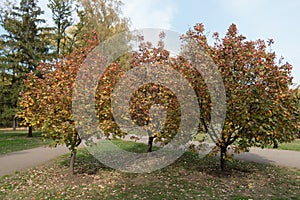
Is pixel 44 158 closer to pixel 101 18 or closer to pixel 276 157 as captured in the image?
pixel 276 157

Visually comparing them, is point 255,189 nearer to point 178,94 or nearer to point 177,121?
point 177,121

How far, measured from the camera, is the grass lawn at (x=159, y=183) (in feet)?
16.4

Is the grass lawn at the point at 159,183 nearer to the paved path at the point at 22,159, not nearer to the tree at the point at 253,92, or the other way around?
the paved path at the point at 22,159

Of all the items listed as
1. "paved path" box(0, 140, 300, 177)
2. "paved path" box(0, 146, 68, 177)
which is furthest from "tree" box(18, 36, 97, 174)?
"paved path" box(0, 140, 300, 177)

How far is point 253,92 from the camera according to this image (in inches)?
208

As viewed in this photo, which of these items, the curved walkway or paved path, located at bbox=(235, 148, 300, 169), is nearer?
the curved walkway

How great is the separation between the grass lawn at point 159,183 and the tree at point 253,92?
93 cm

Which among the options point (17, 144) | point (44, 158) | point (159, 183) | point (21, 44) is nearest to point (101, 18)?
point (21, 44)

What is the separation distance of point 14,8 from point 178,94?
1548 centimetres

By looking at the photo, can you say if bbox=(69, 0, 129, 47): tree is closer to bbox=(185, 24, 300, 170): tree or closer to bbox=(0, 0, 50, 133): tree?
bbox=(0, 0, 50, 133): tree

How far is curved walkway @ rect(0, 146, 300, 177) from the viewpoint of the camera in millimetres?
7535

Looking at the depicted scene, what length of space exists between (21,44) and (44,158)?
31.6 ft

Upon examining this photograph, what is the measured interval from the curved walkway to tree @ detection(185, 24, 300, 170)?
3162 mm

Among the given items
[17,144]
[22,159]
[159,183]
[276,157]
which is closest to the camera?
[159,183]
